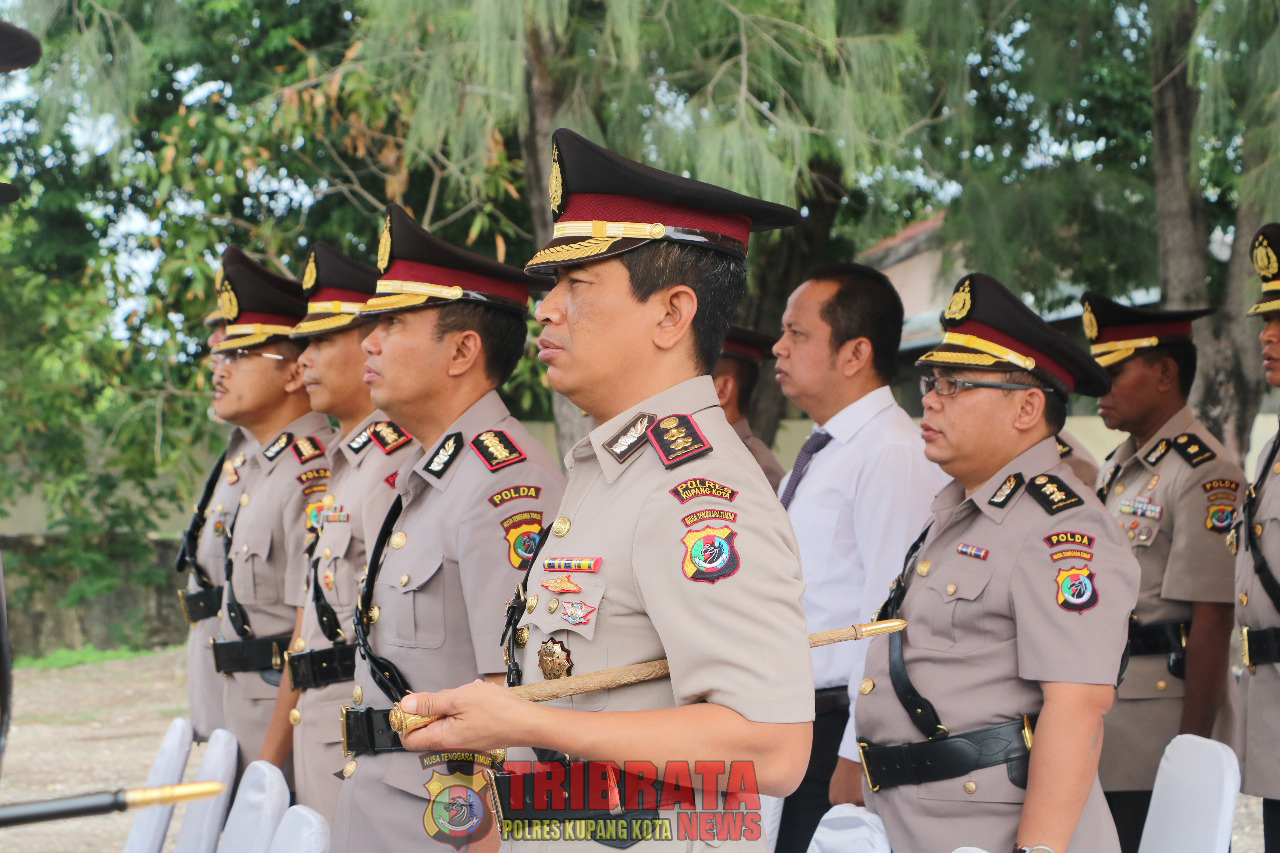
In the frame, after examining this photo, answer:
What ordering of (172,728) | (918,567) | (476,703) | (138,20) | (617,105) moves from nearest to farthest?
(476,703)
(918,567)
(172,728)
(617,105)
(138,20)

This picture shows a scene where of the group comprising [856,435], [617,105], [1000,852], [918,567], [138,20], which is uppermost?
[138,20]

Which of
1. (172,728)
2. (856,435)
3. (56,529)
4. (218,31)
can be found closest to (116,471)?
(56,529)

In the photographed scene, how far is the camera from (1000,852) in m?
2.54

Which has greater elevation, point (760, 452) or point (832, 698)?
point (760, 452)

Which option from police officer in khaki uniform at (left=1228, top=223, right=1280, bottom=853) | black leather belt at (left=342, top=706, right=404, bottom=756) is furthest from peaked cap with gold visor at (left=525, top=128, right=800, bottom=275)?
police officer in khaki uniform at (left=1228, top=223, right=1280, bottom=853)

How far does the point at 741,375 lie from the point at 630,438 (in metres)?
3.14

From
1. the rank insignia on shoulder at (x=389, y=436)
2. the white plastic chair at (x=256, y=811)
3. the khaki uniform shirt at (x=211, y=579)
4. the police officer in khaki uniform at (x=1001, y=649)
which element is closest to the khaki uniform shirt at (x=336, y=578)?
the rank insignia on shoulder at (x=389, y=436)

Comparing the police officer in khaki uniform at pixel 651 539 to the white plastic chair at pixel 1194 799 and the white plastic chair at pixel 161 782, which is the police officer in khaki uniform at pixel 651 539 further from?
the white plastic chair at pixel 161 782

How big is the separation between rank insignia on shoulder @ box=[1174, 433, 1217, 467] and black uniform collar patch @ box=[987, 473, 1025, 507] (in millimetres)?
1575

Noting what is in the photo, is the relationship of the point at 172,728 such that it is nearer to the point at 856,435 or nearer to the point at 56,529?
the point at 856,435

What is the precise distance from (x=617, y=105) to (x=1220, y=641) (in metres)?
3.00

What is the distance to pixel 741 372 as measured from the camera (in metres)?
4.93

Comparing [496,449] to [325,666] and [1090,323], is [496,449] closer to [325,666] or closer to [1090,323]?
[325,666]

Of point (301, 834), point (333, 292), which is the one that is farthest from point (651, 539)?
point (333, 292)
